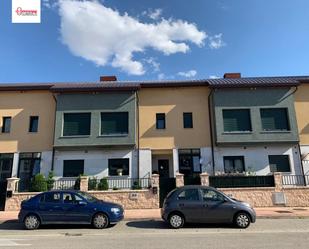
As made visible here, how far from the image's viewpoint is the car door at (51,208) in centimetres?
1054

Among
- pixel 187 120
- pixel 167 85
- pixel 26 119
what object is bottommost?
pixel 187 120

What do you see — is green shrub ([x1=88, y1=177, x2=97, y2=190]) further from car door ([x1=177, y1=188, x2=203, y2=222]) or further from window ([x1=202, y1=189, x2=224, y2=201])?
window ([x1=202, y1=189, x2=224, y2=201])

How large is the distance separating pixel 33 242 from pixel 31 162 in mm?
12579

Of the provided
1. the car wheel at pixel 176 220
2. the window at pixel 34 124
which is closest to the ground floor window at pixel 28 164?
the window at pixel 34 124

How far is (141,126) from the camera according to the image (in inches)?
795

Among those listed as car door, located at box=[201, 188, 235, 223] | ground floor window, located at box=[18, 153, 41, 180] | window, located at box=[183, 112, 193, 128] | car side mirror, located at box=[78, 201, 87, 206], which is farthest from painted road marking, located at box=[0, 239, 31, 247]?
window, located at box=[183, 112, 193, 128]

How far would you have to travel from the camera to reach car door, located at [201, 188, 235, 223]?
9984mm

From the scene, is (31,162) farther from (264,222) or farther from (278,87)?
(278,87)

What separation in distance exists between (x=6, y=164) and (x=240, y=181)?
16444 millimetres

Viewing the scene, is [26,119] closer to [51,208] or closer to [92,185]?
[92,185]

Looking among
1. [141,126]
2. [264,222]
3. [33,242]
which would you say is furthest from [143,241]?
[141,126]

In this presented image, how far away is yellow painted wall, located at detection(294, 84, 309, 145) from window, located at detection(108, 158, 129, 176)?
42.4ft

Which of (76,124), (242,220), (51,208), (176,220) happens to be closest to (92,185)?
(76,124)

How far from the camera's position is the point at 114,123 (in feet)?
65.3
